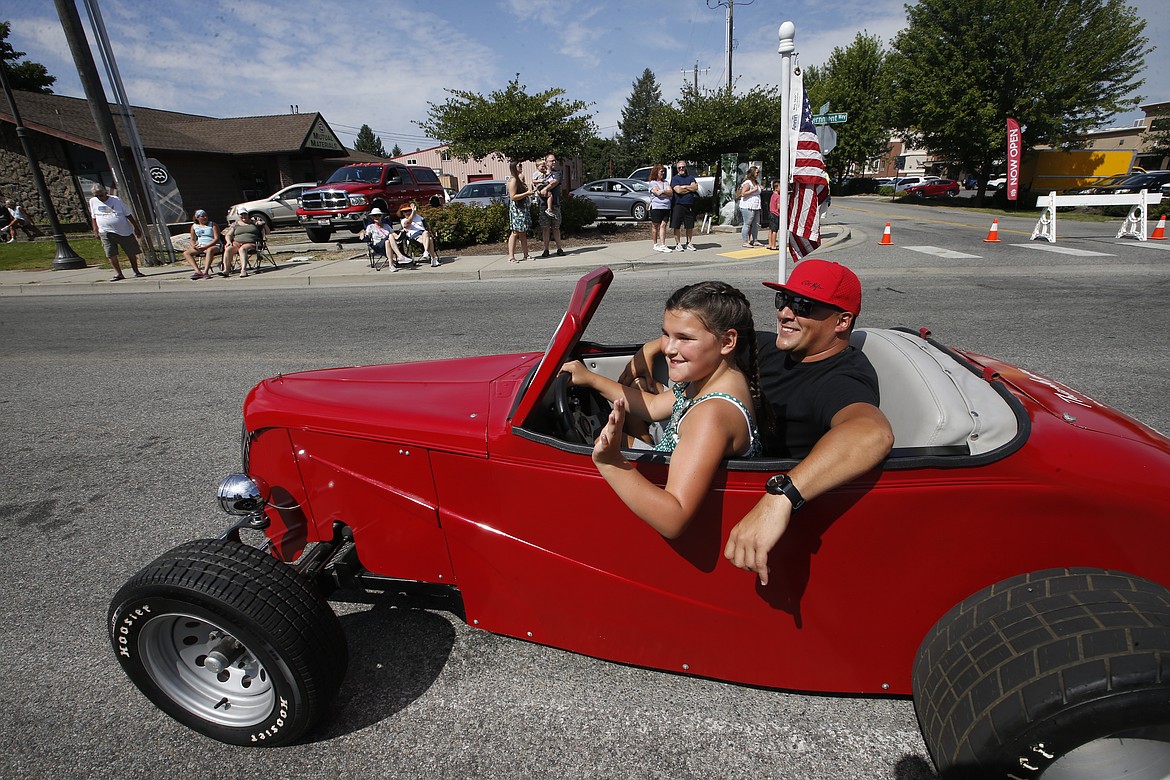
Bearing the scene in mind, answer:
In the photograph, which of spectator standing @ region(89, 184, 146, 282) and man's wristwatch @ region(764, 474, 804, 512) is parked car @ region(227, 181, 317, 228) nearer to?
spectator standing @ region(89, 184, 146, 282)

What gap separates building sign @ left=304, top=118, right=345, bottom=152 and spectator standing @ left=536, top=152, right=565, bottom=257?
22.1m

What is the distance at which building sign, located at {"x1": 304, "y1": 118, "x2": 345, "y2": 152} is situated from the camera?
98.1ft

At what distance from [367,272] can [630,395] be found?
436 inches

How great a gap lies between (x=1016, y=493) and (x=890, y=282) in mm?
8846

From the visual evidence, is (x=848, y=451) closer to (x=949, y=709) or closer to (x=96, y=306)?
(x=949, y=709)

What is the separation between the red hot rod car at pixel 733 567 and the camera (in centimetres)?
143

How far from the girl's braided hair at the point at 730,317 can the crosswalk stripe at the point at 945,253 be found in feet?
38.2

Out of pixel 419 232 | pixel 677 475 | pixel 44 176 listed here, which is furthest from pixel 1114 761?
pixel 44 176

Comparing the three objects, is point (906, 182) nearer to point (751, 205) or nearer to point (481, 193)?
point (481, 193)

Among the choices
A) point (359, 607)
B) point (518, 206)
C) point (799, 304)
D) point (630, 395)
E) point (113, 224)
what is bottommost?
point (359, 607)

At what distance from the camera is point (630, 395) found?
2396mm

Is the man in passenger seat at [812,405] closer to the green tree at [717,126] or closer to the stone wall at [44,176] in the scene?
the green tree at [717,126]

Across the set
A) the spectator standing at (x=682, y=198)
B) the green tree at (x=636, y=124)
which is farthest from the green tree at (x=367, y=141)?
the spectator standing at (x=682, y=198)

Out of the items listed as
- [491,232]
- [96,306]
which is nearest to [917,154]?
[491,232]
